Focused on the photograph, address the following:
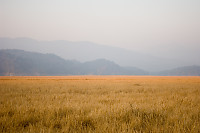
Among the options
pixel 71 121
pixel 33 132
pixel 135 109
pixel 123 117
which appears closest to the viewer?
pixel 33 132

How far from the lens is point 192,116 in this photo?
16.5ft

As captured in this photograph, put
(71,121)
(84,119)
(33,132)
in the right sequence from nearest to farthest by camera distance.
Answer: (33,132) → (71,121) → (84,119)

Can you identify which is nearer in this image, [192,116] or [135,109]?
[192,116]

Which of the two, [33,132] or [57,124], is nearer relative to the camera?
[33,132]

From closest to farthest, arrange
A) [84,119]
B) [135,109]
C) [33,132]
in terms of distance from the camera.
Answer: [33,132]
[84,119]
[135,109]

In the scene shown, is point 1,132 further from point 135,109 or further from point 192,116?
point 192,116

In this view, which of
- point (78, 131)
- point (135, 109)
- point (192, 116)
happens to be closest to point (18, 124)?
point (78, 131)

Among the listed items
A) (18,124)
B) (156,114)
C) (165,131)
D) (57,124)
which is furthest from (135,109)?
(18,124)

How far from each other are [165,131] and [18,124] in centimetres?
412

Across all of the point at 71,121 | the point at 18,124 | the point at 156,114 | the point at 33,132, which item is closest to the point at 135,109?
the point at 156,114

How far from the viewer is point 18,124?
4297 millimetres

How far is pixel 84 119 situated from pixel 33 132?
1.51m

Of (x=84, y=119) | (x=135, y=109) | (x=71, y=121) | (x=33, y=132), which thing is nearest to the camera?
(x=33, y=132)

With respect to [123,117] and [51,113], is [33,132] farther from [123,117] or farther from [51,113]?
[123,117]
